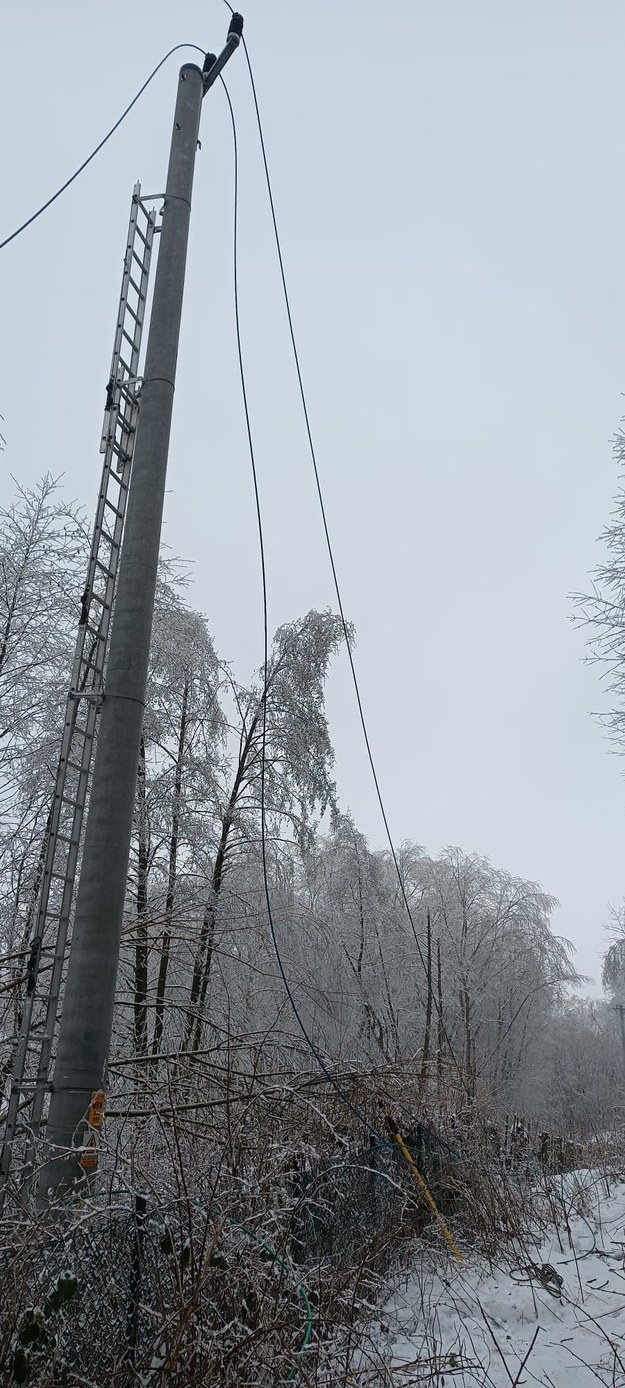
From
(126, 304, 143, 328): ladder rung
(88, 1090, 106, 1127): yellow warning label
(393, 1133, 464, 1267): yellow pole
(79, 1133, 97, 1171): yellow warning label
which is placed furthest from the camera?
(393, 1133, 464, 1267): yellow pole

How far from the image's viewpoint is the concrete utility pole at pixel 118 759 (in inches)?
155

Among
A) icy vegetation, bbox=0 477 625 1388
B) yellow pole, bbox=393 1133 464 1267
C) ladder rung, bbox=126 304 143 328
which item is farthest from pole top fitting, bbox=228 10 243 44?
yellow pole, bbox=393 1133 464 1267

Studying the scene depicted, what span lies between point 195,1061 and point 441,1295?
2.42 m

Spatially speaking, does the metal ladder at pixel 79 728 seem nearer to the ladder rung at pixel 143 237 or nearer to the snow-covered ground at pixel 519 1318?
the ladder rung at pixel 143 237

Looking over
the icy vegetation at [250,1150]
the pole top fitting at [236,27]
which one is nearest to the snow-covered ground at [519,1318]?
the icy vegetation at [250,1150]

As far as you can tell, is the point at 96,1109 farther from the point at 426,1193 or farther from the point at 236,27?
the point at 236,27

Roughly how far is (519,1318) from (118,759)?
4.91 m

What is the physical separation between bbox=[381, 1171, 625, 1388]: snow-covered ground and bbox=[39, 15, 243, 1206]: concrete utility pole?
78.9 inches

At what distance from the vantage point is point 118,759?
4.41 metres

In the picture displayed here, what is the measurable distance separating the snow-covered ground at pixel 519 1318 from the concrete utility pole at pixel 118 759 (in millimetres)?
2004

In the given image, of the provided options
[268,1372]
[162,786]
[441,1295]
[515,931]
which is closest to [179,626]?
[162,786]

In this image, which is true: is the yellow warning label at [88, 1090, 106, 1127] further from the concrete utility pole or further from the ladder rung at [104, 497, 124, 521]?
the ladder rung at [104, 497, 124, 521]

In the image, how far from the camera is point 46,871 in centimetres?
416

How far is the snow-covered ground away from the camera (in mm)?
4770
